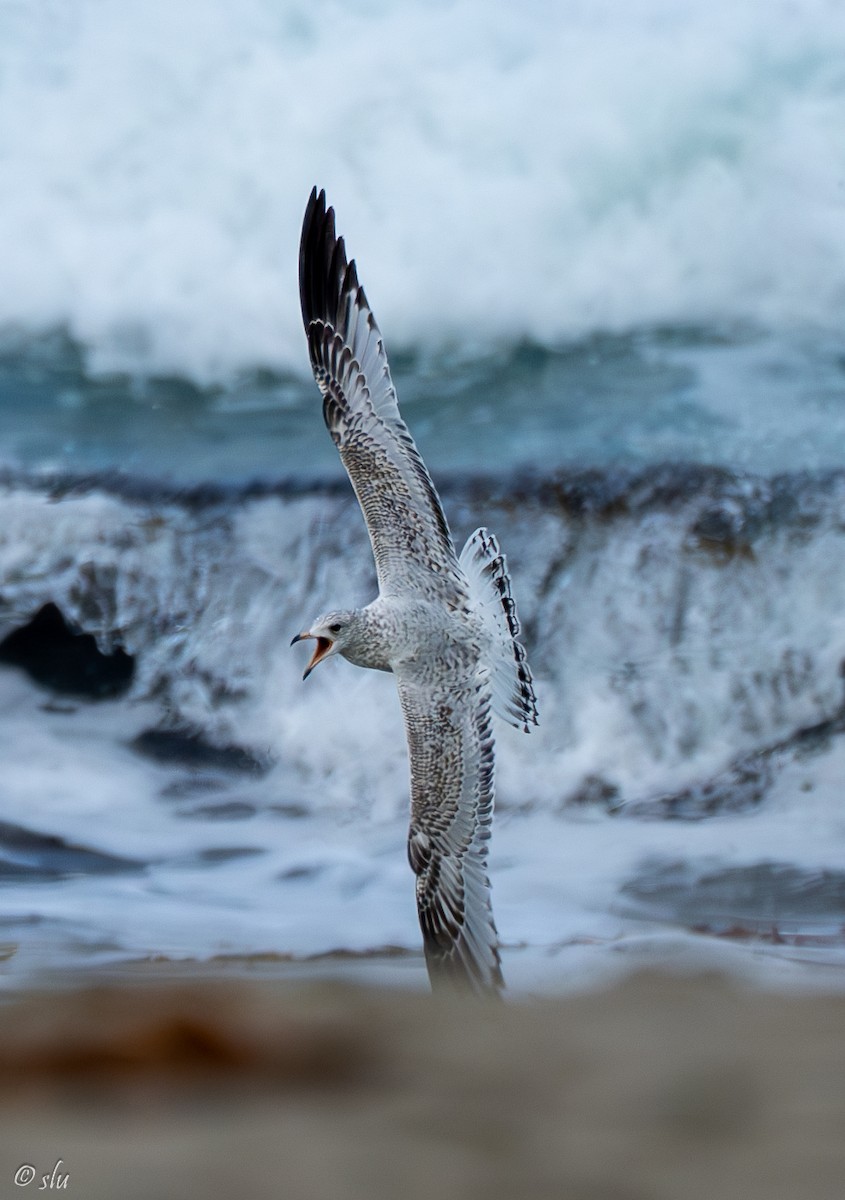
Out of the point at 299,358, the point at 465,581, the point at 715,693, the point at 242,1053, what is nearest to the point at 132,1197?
the point at 242,1053

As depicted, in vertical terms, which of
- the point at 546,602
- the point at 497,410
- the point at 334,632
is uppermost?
the point at 497,410

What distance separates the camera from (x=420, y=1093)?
2.35 m

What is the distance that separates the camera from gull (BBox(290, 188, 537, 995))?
2.41m

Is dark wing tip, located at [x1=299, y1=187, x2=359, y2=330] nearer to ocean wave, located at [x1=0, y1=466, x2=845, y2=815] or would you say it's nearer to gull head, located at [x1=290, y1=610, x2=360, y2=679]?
gull head, located at [x1=290, y1=610, x2=360, y2=679]

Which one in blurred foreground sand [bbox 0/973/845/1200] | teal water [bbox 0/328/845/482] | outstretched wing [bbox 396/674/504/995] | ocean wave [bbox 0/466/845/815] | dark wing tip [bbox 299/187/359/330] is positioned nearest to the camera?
blurred foreground sand [bbox 0/973/845/1200]

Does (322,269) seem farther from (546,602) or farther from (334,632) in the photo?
(546,602)

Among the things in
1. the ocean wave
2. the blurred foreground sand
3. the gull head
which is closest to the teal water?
the ocean wave

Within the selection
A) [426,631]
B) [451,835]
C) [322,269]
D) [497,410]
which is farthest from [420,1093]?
[497,410]

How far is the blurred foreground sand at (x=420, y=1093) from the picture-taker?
213 cm

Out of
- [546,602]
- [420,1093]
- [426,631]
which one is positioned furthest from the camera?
[546,602]

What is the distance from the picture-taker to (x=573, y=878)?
10.5ft

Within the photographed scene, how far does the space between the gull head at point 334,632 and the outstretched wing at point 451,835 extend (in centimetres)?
15

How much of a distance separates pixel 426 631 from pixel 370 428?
392 mm

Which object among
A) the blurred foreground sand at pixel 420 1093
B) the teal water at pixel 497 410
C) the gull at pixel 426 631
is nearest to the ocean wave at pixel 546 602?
the teal water at pixel 497 410
